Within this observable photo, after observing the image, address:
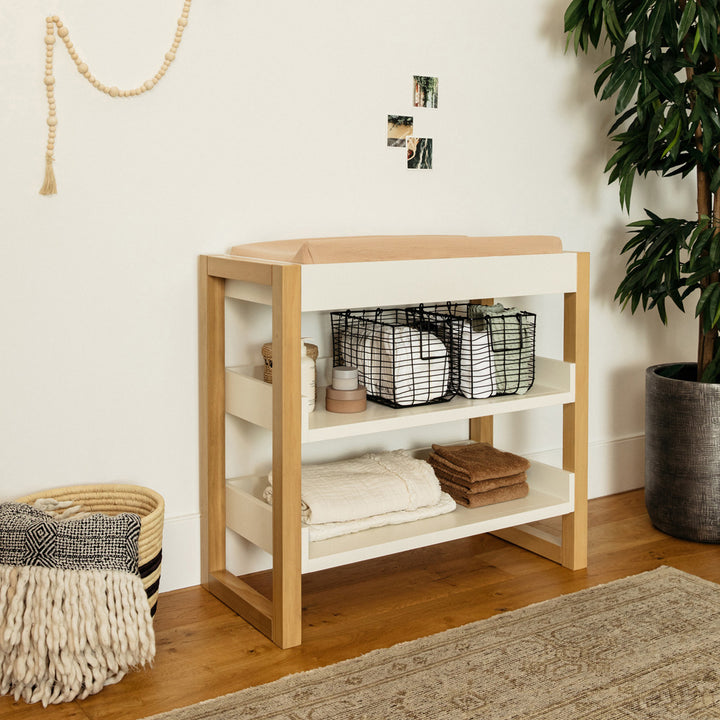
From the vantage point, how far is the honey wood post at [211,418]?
202 centimetres

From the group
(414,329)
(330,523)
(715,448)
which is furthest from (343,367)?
(715,448)

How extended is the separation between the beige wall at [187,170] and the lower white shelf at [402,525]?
6.3 inches

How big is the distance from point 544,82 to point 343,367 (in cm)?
108

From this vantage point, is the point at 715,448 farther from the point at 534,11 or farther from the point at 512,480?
the point at 534,11

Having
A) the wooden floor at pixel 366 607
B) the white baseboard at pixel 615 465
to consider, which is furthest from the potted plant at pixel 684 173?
the white baseboard at pixel 615 465

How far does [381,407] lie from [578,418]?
1.67 ft

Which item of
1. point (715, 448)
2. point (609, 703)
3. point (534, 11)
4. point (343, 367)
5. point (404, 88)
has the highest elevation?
point (534, 11)

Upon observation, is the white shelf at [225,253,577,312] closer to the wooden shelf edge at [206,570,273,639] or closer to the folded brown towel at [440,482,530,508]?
the folded brown towel at [440,482,530,508]

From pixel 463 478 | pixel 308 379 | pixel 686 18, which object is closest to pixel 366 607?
pixel 463 478

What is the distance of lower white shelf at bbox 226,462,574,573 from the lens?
188 centimetres

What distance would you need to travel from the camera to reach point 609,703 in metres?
1.56

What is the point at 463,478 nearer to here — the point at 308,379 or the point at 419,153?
the point at 308,379

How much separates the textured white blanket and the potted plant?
29.0 inches

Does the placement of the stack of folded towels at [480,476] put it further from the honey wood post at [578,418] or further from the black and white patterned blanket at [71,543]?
the black and white patterned blanket at [71,543]
